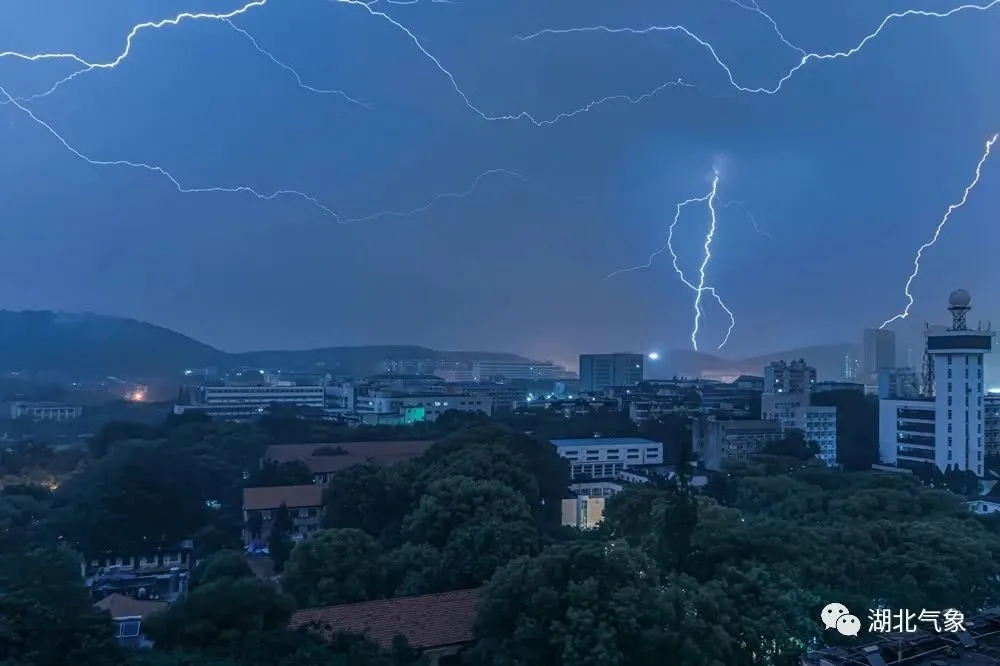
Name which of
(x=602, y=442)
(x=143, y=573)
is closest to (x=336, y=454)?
(x=602, y=442)

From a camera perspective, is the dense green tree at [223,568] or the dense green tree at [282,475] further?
the dense green tree at [282,475]

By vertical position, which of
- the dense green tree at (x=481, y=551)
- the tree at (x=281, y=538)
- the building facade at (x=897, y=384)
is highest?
the building facade at (x=897, y=384)

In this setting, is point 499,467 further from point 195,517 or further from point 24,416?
point 24,416

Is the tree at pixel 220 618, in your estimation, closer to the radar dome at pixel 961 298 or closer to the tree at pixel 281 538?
the tree at pixel 281 538

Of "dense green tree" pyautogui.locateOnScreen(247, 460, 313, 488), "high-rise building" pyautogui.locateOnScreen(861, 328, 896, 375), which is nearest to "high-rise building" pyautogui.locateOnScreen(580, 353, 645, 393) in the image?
"high-rise building" pyautogui.locateOnScreen(861, 328, 896, 375)

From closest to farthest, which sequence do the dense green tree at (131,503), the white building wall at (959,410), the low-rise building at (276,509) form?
1. the dense green tree at (131,503)
2. the low-rise building at (276,509)
3. the white building wall at (959,410)

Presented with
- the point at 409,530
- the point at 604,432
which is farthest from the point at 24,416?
the point at 409,530

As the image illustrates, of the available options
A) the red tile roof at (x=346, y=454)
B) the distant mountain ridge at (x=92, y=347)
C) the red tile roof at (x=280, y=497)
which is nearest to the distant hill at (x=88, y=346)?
the distant mountain ridge at (x=92, y=347)
